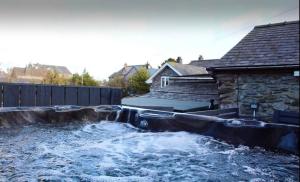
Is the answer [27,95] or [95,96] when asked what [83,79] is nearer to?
[95,96]

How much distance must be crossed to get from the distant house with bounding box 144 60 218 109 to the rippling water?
431 centimetres

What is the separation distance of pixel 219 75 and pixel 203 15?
19.3 inches

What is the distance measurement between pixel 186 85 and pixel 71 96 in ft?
18.1

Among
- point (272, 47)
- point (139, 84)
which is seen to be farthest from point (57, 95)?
point (139, 84)

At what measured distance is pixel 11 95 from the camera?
16.0 feet

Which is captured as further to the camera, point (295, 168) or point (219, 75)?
point (295, 168)

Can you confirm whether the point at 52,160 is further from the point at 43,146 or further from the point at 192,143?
the point at 192,143

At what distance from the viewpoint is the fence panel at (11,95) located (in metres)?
4.79

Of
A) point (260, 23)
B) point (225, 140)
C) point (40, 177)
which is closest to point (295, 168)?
point (225, 140)

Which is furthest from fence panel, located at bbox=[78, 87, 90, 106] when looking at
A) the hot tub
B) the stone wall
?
the stone wall

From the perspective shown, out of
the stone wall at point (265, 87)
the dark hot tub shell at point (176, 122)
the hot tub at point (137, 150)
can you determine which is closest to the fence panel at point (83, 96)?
the dark hot tub shell at point (176, 122)

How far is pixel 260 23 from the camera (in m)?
1.44

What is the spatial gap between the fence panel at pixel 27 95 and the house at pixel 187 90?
168 inches

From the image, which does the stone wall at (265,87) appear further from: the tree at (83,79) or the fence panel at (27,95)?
the tree at (83,79)
